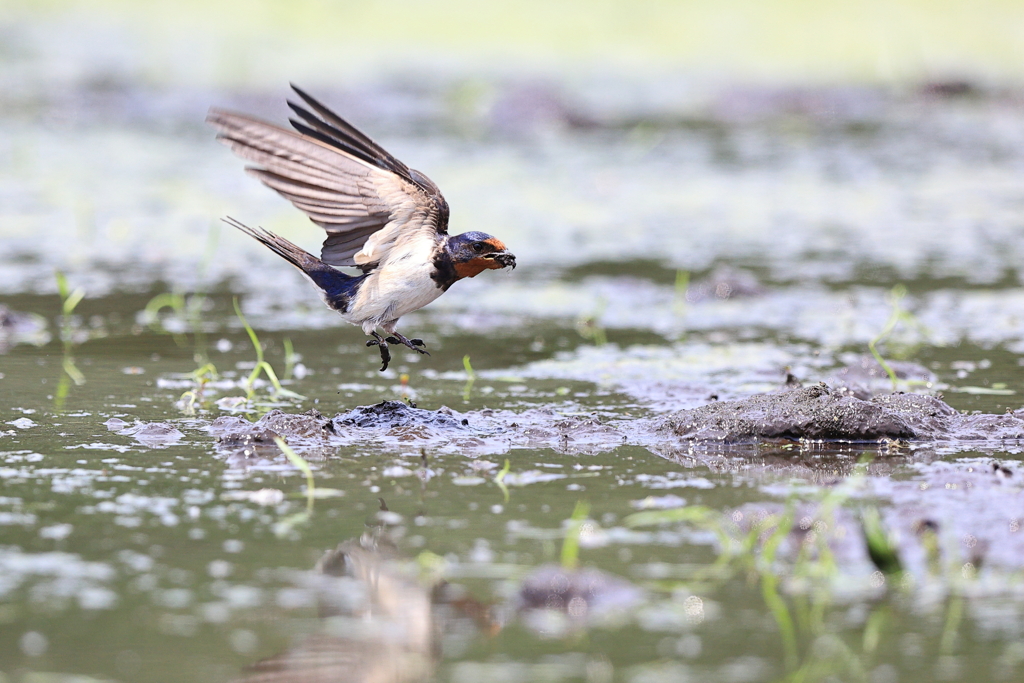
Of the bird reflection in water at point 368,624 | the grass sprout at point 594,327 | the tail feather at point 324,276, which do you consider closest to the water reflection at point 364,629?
the bird reflection in water at point 368,624

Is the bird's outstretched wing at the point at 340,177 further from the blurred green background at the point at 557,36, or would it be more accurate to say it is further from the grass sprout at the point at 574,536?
the blurred green background at the point at 557,36

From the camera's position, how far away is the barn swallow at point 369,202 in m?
4.59

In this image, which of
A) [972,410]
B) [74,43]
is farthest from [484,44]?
[972,410]

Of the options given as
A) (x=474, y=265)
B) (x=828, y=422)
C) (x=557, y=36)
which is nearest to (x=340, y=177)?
(x=474, y=265)

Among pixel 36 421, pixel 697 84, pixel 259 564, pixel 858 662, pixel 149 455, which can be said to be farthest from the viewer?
pixel 697 84

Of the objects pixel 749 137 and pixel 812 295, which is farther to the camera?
pixel 749 137

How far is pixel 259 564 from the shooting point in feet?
10.6

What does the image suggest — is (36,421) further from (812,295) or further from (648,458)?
(812,295)

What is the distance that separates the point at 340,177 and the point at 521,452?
1163 millimetres

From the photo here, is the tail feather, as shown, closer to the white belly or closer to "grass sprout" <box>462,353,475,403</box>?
the white belly

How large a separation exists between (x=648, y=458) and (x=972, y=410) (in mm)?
1471

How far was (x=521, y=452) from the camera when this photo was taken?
4.44 meters

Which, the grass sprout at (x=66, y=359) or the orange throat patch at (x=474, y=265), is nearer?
the orange throat patch at (x=474, y=265)

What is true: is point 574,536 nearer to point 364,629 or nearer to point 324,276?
point 364,629
